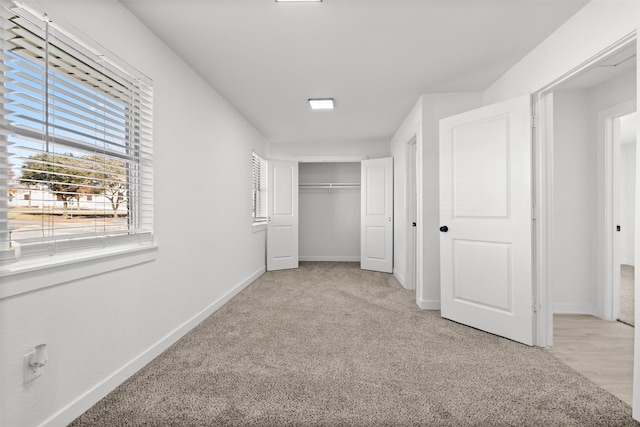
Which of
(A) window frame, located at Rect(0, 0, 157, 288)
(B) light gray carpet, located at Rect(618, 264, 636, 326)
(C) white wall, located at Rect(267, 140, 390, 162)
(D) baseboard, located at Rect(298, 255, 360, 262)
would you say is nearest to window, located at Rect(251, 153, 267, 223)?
(C) white wall, located at Rect(267, 140, 390, 162)

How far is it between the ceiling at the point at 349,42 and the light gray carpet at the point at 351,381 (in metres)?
2.35

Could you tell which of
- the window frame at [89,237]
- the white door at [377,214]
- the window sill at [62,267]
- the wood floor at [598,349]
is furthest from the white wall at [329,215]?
the window sill at [62,267]

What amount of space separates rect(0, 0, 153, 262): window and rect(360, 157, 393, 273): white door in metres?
4.02

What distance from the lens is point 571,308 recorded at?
3391mm

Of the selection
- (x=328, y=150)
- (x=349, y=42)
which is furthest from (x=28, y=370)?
(x=328, y=150)

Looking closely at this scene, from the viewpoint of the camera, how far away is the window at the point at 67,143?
1.40 m

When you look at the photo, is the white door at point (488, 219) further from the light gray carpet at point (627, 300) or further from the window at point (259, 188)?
the window at point (259, 188)

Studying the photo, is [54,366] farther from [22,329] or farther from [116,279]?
[116,279]

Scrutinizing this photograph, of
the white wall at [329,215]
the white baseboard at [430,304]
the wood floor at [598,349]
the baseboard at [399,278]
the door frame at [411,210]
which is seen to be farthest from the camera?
the white wall at [329,215]

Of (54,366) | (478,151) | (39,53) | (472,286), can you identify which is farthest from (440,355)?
(39,53)

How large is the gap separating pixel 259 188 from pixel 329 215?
196cm

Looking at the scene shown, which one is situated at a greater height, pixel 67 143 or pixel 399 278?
pixel 67 143

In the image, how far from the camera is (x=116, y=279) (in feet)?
6.25

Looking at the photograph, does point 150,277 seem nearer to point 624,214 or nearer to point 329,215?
point 329,215
